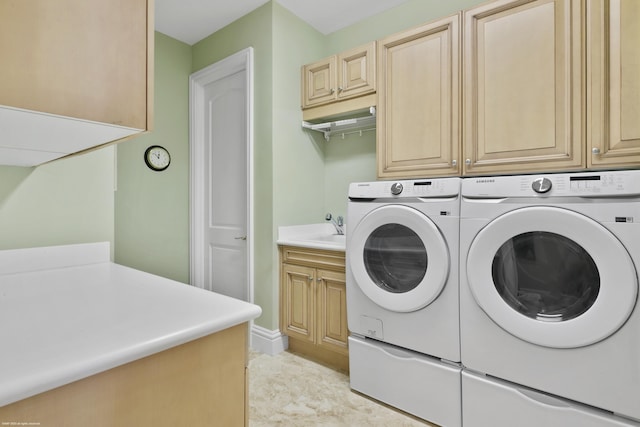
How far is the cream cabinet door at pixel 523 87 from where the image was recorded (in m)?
1.48

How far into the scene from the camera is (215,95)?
9.73 feet

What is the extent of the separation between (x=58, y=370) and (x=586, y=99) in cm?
198

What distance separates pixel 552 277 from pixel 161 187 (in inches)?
112

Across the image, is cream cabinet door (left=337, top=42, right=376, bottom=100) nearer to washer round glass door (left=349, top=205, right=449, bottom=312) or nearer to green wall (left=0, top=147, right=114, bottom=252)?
washer round glass door (left=349, top=205, right=449, bottom=312)

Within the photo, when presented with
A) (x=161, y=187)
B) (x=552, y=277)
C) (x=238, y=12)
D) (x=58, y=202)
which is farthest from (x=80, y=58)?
(x=161, y=187)

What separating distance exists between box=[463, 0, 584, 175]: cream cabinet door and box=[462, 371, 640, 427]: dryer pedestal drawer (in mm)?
994

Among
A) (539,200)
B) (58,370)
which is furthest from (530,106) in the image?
(58,370)

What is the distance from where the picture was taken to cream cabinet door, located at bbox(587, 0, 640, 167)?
1.34 meters

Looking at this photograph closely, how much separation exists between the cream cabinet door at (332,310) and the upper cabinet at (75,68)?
5.36ft

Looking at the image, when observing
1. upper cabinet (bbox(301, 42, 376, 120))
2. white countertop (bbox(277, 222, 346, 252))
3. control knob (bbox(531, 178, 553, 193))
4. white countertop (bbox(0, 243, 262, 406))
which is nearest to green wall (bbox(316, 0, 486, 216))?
white countertop (bbox(277, 222, 346, 252))

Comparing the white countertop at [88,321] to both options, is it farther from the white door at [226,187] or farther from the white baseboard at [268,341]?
the white door at [226,187]

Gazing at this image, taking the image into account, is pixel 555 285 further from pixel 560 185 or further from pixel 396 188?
pixel 396 188

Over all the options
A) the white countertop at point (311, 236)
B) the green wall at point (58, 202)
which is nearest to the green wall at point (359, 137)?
the white countertop at point (311, 236)

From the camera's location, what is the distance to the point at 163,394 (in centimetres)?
67
